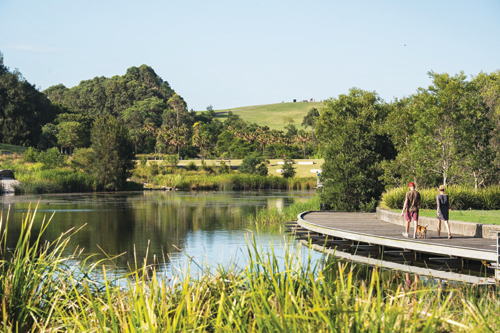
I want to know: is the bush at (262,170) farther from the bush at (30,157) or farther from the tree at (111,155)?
the bush at (30,157)

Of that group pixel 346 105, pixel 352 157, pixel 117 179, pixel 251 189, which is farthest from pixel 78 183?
pixel 352 157

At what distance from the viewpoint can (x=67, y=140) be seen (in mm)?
78125

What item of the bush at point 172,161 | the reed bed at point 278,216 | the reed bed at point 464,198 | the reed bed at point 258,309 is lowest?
the reed bed at point 278,216

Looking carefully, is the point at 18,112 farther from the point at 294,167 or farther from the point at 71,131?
the point at 294,167

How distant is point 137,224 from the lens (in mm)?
24250

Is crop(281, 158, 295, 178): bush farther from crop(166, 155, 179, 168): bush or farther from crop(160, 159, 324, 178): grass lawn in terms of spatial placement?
crop(166, 155, 179, 168): bush

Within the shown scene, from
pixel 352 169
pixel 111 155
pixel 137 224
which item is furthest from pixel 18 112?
pixel 352 169

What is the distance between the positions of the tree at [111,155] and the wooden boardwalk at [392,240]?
117ft

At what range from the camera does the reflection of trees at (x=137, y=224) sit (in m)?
17.7

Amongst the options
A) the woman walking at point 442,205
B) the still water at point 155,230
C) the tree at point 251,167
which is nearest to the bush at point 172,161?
the tree at point 251,167

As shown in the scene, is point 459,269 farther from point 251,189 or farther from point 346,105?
point 251,189

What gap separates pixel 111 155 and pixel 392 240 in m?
43.9

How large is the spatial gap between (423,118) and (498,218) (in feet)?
26.8

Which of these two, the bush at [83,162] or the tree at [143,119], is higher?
the tree at [143,119]
